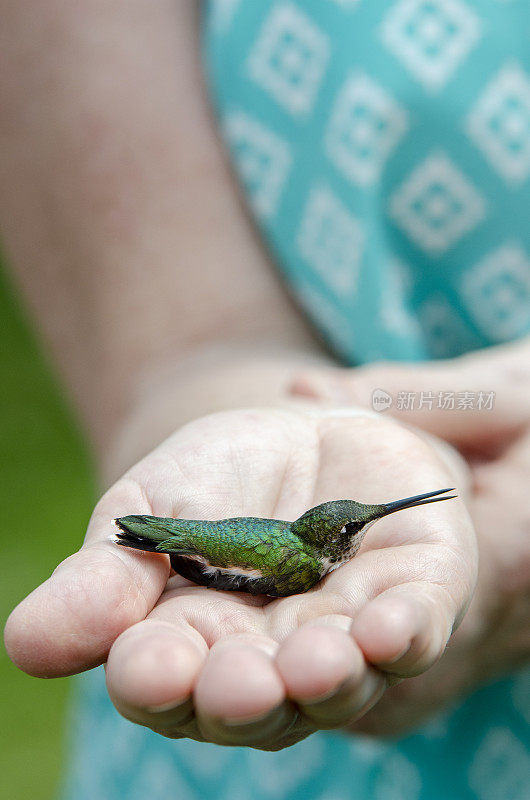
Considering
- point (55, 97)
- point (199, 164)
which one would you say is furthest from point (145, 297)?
point (55, 97)

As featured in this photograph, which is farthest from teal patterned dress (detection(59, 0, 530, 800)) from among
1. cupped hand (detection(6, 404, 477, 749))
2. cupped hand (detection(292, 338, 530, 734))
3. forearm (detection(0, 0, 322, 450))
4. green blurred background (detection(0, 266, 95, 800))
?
green blurred background (detection(0, 266, 95, 800))

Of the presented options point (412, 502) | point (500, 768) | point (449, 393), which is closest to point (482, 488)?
point (449, 393)

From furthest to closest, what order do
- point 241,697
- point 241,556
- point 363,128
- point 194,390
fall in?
point 194,390
point 363,128
point 241,556
point 241,697

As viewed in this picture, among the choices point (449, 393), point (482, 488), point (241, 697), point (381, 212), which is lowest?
point (482, 488)

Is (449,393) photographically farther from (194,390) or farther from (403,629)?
(403,629)

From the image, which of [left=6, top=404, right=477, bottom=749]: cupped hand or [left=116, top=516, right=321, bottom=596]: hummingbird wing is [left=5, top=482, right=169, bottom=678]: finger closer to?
[left=6, top=404, right=477, bottom=749]: cupped hand

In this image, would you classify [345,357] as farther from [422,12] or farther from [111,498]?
[111,498]
